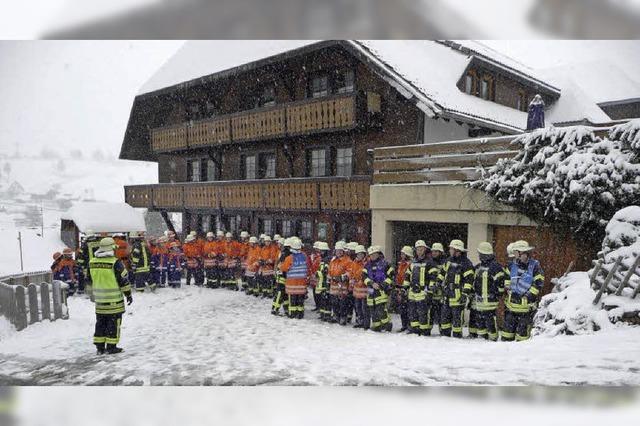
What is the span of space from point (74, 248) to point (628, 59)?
10295mm

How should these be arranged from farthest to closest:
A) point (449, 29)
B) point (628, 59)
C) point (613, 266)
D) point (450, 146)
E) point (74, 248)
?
point (74, 248) → point (450, 146) → point (628, 59) → point (613, 266) → point (449, 29)

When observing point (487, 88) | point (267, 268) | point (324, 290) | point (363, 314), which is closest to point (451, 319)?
point (363, 314)

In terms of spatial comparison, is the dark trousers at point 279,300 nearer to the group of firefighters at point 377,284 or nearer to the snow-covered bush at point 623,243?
the group of firefighters at point 377,284

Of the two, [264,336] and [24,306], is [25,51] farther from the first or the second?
[264,336]

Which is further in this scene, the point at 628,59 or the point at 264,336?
the point at 264,336

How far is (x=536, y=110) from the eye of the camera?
373 inches

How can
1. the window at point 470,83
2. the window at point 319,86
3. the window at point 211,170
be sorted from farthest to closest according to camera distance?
1. the window at point 211,170
2. the window at point 319,86
3. the window at point 470,83

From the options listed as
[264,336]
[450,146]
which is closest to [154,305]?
[264,336]

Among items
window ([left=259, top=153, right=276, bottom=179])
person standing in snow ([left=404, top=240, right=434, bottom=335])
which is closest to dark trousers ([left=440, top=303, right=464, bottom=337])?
person standing in snow ([left=404, top=240, right=434, bottom=335])

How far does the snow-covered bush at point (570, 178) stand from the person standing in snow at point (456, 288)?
1.27m

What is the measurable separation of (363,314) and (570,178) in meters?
4.10

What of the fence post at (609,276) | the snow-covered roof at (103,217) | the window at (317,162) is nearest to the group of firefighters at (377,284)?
the snow-covered roof at (103,217)

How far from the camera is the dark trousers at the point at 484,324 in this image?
7441mm

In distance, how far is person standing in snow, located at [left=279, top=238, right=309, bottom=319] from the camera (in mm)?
9430
